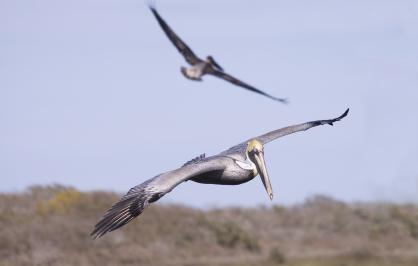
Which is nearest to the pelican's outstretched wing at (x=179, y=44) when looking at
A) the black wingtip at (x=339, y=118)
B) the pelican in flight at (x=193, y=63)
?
the pelican in flight at (x=193, y=63)

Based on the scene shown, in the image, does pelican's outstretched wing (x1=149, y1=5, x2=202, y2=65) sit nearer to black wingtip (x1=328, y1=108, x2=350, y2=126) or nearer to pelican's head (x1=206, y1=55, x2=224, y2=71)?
pelican's head (x1=206, y1=55, x2=224, y2=71)

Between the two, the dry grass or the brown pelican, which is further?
the dry grass

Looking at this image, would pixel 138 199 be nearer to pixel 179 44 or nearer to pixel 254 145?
pixel 179 44

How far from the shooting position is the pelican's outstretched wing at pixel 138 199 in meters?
16.3

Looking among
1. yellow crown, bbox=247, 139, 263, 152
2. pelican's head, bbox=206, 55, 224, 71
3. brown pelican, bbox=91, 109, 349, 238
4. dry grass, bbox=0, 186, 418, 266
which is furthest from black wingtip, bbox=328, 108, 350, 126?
dry grass, bbox=0, 186, 418, 266

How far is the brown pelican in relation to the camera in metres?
16.5

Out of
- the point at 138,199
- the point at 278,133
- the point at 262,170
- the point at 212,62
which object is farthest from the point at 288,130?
the point at 212,62

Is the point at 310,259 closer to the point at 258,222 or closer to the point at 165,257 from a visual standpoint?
the point at 165,257

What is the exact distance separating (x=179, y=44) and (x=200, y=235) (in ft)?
73.8

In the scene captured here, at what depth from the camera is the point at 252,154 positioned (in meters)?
19.5

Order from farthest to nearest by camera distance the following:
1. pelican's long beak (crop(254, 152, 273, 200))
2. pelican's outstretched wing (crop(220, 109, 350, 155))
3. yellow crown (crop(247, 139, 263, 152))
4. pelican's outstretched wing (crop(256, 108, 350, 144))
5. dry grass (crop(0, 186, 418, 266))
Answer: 1. dry grass (crop(0, 186, 418, 266))
2. pelican's outstretched wing (crop(256, 108, 350, 144))
3. pelican's outstretched wing (crop(220, 109, 350, 155))
4. yellow crown (crop(247, 139, 263, 152))
5. pelican's long beak (crop(254, 152, 273, 200))

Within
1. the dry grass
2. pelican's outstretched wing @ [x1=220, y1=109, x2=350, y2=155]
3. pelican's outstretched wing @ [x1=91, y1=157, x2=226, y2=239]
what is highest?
the dry grass

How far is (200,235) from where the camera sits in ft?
124

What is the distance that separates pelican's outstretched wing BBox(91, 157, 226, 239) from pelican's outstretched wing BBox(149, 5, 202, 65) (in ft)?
5.86
